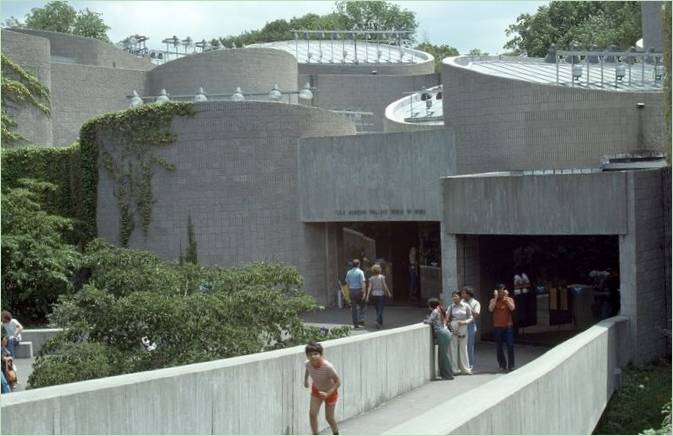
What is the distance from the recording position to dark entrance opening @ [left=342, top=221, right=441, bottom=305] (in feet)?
102

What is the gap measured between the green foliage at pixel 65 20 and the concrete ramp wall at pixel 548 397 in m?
77.9

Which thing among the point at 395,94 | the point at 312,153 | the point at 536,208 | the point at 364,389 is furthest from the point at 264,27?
the point at 364,389

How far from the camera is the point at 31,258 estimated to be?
26.4m

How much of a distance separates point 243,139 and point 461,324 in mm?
11957

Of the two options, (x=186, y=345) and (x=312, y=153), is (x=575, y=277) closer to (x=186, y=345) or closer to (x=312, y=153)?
(x=312, y=153)

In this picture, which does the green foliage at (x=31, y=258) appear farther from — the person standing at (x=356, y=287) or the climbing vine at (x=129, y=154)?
the person standing at (x=356, y=287)

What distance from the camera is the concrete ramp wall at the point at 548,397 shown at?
859 cm

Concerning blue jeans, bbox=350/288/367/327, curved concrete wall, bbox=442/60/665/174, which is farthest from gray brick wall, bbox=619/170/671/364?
blue jeans, bbox=350/288/367/327

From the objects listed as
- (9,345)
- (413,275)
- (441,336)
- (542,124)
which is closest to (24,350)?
(9,345)

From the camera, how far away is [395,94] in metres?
44.4

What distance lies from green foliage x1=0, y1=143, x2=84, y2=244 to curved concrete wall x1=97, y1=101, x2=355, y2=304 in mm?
2954

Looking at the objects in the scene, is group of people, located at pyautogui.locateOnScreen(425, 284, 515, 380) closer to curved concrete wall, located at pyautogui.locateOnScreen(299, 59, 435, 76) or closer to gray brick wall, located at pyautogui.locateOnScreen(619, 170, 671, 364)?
gray brick wall, located at pyautogui.locateOnScreen(619, 170, 671, 364)

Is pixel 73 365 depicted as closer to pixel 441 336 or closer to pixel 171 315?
pixel 171 315

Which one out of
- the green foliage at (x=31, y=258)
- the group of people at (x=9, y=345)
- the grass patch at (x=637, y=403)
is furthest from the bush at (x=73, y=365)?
the green foliage at (x=31, y=258)
